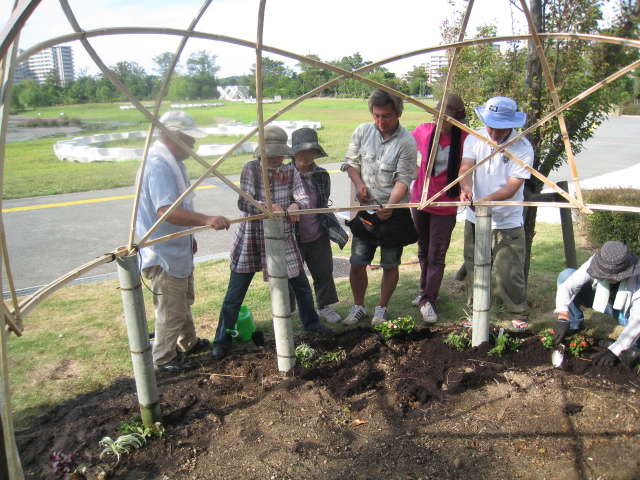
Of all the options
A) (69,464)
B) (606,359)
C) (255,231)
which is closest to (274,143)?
(255,231)

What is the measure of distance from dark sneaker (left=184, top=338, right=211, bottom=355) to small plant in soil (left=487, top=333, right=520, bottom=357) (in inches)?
82.2

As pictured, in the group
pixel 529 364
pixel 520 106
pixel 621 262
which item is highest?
pixel 520 106

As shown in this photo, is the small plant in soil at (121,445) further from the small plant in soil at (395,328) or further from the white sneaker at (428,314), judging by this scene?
the white sneaker at (428,314)

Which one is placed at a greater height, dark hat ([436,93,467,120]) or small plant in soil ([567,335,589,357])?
dark hat ([436,93,467,120])

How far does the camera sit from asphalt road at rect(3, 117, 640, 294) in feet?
20.9

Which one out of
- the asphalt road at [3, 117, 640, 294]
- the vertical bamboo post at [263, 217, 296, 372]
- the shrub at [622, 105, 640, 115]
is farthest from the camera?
the shrub at [622, 105, 640, 115]

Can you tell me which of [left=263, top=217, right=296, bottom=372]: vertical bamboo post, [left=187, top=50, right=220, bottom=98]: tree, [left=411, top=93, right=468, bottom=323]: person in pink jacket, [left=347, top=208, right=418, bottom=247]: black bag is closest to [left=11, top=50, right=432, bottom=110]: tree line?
[left=187, top=50, right=220, bottom=98]: tree

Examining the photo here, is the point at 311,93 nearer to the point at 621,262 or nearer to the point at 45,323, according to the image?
the point at 621,262

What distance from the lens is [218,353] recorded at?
3.90m

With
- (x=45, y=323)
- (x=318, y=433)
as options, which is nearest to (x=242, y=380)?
(x=318, y=433)

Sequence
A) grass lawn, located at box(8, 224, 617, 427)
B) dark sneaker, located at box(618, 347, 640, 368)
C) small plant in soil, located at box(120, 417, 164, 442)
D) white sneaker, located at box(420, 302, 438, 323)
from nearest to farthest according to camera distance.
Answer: small plant in soil, located at box(120, 417, 164, 442) → dark sneaker, located at box(618, 347, 640, 368) → grass lawn, located at box(8, 224, 617, 427) → white sneaker, located at box(420, 302, 438, 323)

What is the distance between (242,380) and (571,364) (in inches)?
87.5

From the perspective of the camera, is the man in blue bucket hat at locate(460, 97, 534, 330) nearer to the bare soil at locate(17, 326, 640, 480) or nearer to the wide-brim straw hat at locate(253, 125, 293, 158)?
the bare soil at locate(17, 326, 640, 480)

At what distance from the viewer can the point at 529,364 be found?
146 inches
